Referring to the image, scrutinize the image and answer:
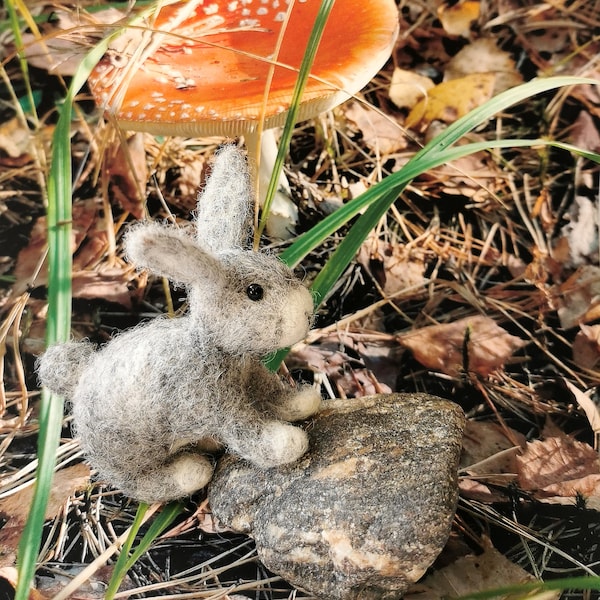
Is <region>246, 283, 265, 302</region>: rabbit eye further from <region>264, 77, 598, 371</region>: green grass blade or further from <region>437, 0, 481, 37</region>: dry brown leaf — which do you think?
<region>437, 0, 481, 37</region>: dry brown leaf

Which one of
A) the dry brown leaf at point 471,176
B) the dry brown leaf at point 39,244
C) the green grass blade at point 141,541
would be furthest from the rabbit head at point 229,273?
the dry brown leaf at point 471,176

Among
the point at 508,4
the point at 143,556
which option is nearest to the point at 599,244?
the point at 508,4

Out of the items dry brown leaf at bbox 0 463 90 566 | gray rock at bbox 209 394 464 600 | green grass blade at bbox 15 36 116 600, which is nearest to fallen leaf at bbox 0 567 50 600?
dry brown leaf at bbox 0 463 90 566

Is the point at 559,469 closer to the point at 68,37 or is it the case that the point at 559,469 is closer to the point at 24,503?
the point at 24,503

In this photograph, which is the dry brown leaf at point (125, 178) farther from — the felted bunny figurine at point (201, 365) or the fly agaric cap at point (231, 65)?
the felted bunny figurine at point (201, 365)

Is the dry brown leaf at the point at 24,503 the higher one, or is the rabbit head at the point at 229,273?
the rabbit head at the point at 229,273
